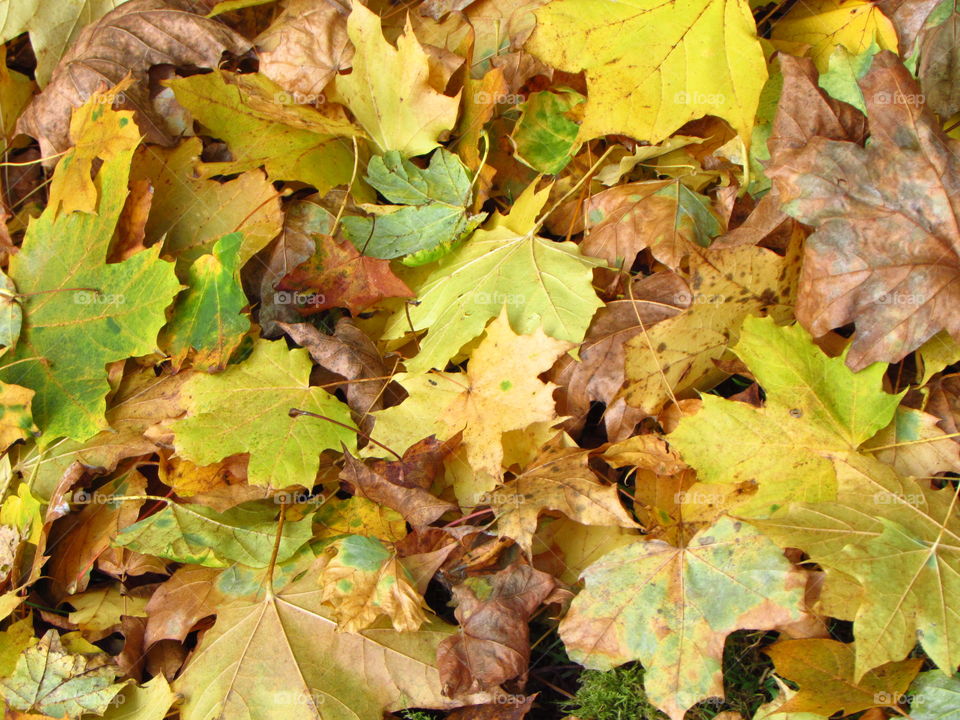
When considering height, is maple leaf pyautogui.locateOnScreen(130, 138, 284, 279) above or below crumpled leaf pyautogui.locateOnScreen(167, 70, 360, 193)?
below

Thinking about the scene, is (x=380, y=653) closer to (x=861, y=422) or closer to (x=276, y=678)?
(x=276, y=678)

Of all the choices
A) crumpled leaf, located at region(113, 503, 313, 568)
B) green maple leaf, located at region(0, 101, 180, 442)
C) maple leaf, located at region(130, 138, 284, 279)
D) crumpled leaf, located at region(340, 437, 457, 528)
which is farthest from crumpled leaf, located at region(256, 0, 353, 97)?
crumpled leaf, located at region(113, 503, 313, 568)

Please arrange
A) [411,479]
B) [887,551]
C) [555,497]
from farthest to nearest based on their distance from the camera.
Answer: [411,479]
[555,497]
[887,551]

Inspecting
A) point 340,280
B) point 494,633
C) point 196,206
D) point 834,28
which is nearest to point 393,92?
point 340,280

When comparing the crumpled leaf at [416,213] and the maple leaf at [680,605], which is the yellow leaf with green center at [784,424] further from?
the crumpled leaf at [416,213]

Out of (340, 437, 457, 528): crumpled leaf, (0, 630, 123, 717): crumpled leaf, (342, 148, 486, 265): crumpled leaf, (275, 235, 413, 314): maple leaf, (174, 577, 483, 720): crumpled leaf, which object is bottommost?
(0, 630, 123, 717): crumpled leaf

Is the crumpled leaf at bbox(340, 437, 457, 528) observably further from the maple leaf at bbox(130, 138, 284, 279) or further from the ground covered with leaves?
the maple leaf at bbox(130, 138, 284, 279)

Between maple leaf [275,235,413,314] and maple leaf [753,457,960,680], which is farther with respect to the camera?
maple leaf [275,235,413,314]

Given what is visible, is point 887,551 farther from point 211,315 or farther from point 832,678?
point 211,315
